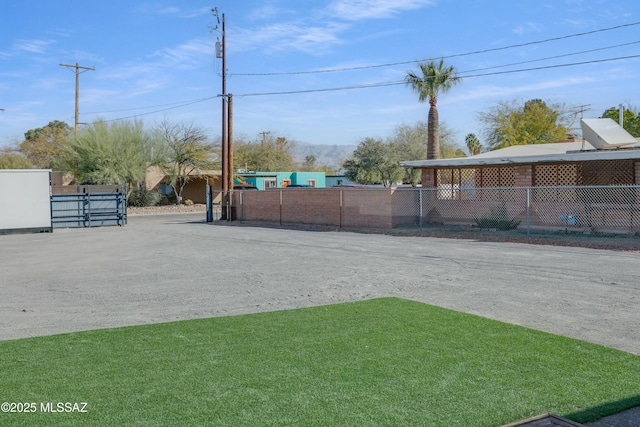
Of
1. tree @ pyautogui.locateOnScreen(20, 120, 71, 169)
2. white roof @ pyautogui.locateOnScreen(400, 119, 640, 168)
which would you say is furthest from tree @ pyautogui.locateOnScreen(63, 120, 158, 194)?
white roof @ pyautogui.locateOnScreen(400, 119, 640, 168)

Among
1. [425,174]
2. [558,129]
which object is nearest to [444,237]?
[425,174]

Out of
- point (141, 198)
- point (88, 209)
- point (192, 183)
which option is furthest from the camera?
point (192, 183)

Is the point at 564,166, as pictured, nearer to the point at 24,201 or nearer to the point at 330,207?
the point at 330,207

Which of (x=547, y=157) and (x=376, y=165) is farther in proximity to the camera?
(x=376, y=165)

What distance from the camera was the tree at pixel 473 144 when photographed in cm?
6031

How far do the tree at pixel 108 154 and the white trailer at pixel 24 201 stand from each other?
→ 16.6 metres

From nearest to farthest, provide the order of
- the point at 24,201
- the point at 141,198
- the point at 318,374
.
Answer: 1. the point at 318,374
2. the point at 24,201
3. the point at 141,198

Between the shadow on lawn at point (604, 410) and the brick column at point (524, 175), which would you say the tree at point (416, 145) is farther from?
the shadow on lawn at point (604, 410)

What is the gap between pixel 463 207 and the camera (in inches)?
953

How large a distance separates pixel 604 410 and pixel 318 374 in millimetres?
2397

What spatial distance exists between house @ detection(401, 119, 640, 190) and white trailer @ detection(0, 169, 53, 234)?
50.3 feet

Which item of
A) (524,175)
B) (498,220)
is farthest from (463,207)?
(524,175)

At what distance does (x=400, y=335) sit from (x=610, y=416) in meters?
2.65

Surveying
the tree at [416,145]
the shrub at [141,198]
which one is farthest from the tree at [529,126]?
the shrub at [141,198]
